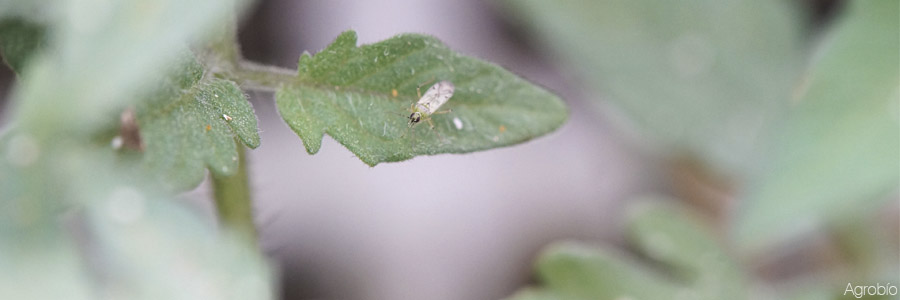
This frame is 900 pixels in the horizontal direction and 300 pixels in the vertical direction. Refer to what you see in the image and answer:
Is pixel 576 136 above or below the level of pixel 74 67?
above

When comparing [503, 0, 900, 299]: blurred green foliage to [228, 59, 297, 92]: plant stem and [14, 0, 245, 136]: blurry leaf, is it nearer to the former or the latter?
[228, 59, 297, 92]: plant stem

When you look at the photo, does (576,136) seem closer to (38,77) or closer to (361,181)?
(361,181)

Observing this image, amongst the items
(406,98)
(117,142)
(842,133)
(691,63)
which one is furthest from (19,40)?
(691,63)

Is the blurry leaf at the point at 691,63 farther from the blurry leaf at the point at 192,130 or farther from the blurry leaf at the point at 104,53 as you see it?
the blurry leaf at the point at 104,53

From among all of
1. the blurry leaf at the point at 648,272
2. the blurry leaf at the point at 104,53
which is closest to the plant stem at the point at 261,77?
the blurry leaf at the point at 104,53

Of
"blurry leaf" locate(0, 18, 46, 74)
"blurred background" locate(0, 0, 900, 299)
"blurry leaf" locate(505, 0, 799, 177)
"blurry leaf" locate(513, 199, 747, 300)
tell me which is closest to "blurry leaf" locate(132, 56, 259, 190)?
"blurry leaf" locate(0, 18, 46, 74)

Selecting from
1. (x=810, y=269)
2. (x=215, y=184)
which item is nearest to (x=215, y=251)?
(x=215, y=184)
